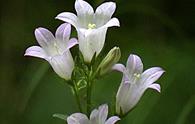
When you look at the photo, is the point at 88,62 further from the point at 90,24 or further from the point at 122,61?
the point at 122,61

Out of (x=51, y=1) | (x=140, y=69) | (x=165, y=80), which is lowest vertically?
(x=165, y=80)

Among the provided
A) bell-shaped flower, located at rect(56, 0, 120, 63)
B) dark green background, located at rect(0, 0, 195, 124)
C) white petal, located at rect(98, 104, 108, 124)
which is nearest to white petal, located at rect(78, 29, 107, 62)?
bell-shaped flower, located at rect(56, 0, 120, 63)

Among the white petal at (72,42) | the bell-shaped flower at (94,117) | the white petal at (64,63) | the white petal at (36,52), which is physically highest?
the white petal at (72,42)

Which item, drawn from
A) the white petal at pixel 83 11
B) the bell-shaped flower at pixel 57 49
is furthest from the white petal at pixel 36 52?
the white petal at pixel 83 11

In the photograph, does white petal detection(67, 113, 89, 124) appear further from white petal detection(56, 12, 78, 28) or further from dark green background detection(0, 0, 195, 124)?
dark green background detection(0, 0, 195, 124)

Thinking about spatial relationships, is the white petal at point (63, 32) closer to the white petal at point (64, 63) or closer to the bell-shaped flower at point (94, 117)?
the white petal at point (64, 63)
